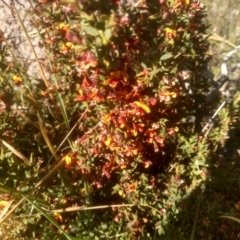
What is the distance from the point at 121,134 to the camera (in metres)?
1.69

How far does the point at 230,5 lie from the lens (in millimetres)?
3479

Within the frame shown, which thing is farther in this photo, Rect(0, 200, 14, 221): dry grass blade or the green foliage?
Rect(0, 200, 14, 221): dry grass blade

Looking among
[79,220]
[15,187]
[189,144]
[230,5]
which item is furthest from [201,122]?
[230,5]

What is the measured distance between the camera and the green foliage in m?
1.59

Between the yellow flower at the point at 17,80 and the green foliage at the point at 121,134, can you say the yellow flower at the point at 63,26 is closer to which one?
the green foliage at the point at 121,134

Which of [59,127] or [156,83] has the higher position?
[156,83]

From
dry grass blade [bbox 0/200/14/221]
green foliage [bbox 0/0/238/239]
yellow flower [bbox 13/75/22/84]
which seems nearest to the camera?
green foliage [bbox 0/0/238/239]

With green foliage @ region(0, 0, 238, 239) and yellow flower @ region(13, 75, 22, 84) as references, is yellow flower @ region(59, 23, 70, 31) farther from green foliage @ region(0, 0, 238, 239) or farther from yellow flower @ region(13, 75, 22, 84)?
yellow flower @ region(13, 75, 22, 84)

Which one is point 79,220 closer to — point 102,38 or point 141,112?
point 141,112

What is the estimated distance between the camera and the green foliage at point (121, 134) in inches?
62.5

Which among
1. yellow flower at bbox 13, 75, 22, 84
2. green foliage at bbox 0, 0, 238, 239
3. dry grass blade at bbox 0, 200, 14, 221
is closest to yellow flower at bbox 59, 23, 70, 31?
green foliage at bbox 0, 0, 238, 239

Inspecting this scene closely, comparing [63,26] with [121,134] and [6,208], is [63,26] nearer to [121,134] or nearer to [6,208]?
[121,134]

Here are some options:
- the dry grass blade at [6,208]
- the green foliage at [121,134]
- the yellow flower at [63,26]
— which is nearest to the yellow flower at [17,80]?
the green foliage at [121,134]

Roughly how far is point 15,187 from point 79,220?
0.33 m
